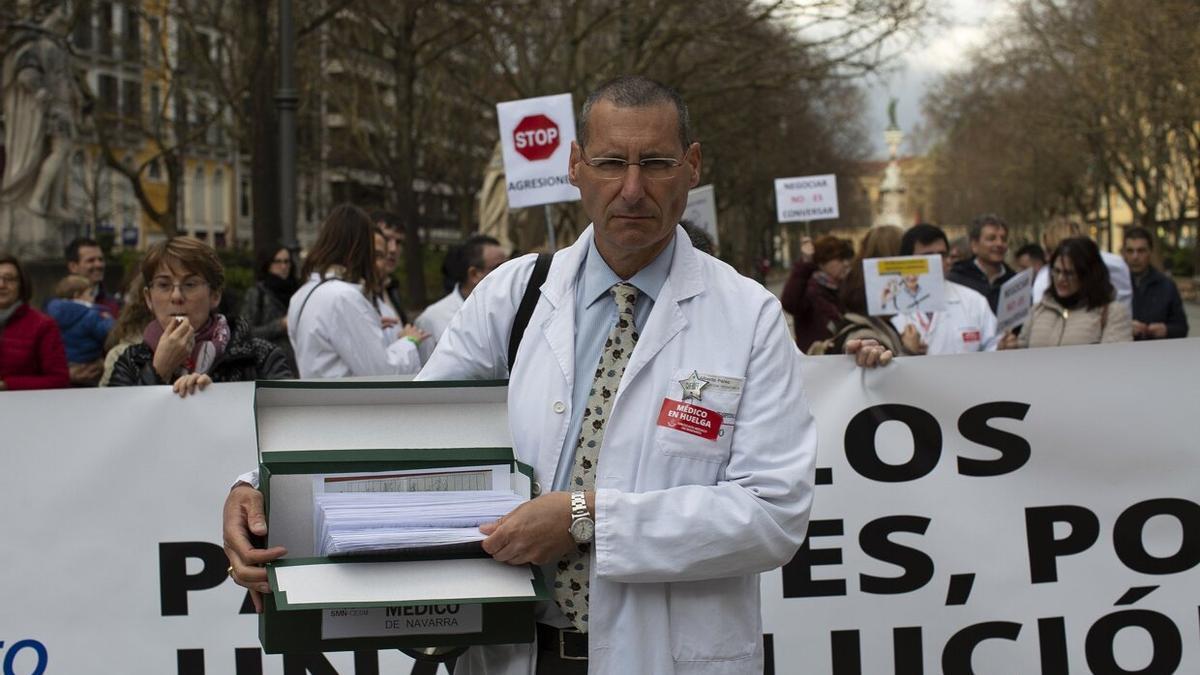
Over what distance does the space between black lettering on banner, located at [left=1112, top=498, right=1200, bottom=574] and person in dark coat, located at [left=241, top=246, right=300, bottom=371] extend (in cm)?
462

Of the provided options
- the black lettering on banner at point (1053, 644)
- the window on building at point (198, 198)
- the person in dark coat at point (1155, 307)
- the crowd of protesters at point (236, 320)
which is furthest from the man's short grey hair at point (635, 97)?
the window on building at point (198, 198)

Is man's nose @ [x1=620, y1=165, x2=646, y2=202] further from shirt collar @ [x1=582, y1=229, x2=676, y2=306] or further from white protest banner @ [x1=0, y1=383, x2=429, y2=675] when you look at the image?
white protest banner @ [x1=0, y1=383, x2=429, y2=675]

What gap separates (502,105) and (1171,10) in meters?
21.5

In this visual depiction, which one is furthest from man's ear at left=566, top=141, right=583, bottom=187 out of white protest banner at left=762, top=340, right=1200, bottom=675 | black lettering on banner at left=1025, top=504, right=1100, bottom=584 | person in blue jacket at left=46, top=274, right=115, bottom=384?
person in blue jacket at left=46, top=274, right=115, bottom=384

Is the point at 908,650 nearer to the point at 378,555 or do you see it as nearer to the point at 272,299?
the point at 378,555

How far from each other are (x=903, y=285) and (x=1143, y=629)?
245 centimetres

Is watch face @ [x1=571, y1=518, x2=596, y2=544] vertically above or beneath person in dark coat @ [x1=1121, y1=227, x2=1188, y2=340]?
beneath

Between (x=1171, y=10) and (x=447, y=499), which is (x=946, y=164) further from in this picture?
(x=447, y=499)

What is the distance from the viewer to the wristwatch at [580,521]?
264 centimetres

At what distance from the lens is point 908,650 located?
489 centimetres

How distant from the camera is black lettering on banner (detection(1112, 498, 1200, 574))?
4.96 m

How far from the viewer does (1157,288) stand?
10.3 metres

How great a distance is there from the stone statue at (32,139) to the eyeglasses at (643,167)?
16.8 metres

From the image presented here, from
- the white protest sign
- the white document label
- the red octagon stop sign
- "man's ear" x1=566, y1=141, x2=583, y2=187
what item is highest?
the red octagon stop sign
